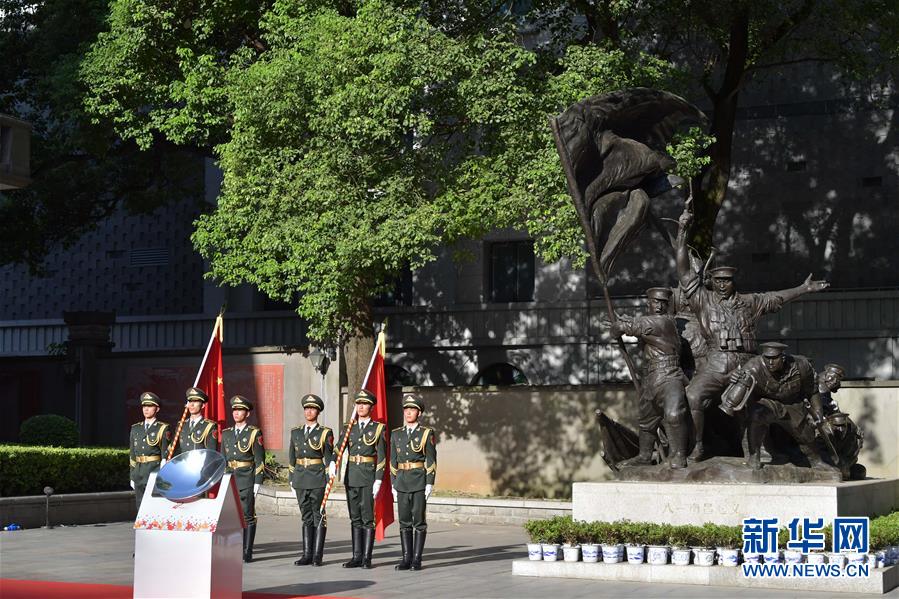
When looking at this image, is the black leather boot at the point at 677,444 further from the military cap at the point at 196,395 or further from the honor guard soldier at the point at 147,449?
the honor guard soldier at the point at 147,449

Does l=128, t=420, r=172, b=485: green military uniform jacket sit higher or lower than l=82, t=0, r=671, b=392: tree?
lower

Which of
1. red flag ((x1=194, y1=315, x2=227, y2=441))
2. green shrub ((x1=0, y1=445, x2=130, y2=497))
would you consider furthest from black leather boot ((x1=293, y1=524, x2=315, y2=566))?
green shrub ((x1=0, y1=445, x2=130, y2=497))

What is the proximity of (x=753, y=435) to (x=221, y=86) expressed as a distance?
446 inches

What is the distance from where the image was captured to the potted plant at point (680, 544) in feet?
40.6

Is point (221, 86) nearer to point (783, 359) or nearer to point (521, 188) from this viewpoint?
point (521, 188)

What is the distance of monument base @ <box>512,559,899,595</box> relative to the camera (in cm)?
1166

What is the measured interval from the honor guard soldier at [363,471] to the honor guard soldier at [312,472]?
0.27 metres

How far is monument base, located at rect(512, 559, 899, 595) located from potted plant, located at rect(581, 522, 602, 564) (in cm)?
8

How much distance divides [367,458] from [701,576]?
3905mm

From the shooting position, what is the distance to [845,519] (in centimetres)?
1222

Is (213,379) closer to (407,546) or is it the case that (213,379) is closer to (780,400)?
(407,546)

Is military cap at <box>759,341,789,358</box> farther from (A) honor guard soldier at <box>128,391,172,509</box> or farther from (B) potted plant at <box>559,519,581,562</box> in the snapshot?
(A) honor guard soldier at <box>128,391,172,509</box>

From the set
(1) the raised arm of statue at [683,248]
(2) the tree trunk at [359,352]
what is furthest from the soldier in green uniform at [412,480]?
(2) the tree trunk at [359,352]

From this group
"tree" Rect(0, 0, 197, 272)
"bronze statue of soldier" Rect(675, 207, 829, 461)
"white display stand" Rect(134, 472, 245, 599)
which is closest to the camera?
"white display stand" Rect(134, 472, 245, 599)
